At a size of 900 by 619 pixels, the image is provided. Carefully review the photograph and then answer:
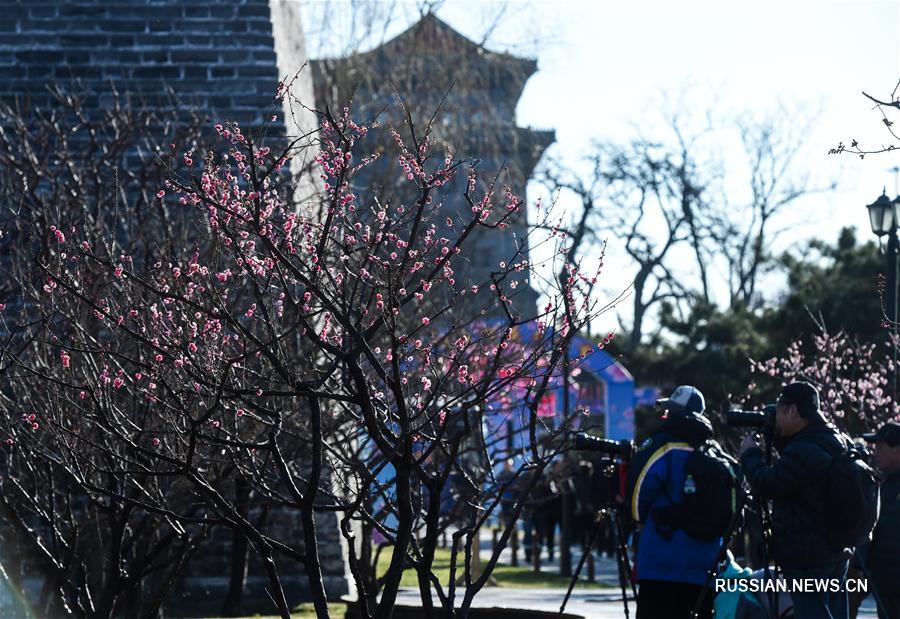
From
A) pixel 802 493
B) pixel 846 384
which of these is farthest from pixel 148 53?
pixel 802 493

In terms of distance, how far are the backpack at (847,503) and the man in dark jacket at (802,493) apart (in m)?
0.03

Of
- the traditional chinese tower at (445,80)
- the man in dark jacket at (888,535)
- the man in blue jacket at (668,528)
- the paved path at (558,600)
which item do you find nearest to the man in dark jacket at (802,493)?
the man in blue jacket at (668,528)

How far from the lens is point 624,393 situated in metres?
28.1

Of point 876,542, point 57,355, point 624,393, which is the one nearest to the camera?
point 876,542

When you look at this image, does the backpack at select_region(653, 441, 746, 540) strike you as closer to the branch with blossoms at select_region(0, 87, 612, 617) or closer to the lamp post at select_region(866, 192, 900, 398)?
the branch with blossoms at select_region(0, 87, 612, 617)

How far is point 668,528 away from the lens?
701 centimetres

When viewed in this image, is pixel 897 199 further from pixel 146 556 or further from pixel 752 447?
pixel 146 556

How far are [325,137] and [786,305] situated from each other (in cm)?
1706

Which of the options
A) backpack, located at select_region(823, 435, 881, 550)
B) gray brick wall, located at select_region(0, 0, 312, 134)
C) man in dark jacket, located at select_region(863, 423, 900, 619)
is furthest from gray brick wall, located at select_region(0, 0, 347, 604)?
backpack, located at select_region(823, 435, 881, 550)

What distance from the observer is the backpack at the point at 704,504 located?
6.94 metres

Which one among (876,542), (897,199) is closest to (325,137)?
(876,542)

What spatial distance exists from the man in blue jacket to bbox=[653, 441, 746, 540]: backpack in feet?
0.09

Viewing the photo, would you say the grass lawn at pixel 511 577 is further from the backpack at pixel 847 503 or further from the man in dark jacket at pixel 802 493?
the backpack at pixel 847 503

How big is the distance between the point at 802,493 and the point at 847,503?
21cm
